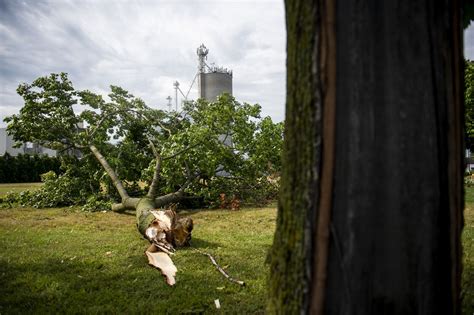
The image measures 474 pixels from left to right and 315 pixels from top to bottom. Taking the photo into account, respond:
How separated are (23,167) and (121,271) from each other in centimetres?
1981

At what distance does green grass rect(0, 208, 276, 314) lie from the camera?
2.74 m

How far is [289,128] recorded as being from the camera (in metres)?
1.37

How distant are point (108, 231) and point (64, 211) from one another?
3.09m

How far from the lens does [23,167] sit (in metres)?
19.7

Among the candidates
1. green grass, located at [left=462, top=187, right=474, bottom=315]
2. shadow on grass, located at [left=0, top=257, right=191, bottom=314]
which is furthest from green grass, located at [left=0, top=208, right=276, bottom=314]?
green grass, located at [left=462, top=187, right=474, bottom=315]

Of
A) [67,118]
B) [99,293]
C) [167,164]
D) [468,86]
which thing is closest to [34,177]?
[67,118]

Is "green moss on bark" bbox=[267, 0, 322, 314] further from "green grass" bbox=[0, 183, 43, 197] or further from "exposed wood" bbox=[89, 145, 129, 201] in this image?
"green grass" bbox=[0, 183, 43, 197]

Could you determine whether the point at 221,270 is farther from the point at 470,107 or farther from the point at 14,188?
the point at 470,107

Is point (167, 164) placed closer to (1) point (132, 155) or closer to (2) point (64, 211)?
(1) point (132, 155)

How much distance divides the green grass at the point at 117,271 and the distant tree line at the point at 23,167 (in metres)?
15.7

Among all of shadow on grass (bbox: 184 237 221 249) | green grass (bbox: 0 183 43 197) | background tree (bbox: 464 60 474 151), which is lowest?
shadow on grass (bbox: 184 237 221 249)

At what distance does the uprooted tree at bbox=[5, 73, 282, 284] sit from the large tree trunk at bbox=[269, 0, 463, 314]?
6547mm

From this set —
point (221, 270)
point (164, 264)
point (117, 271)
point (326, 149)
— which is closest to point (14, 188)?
point (117, 271)

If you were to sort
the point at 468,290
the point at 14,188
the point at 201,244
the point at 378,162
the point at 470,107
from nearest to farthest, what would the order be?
the point at 378,162
the point at 468,290
the point at 201,244
the point at 14,188
the point at 470,107
